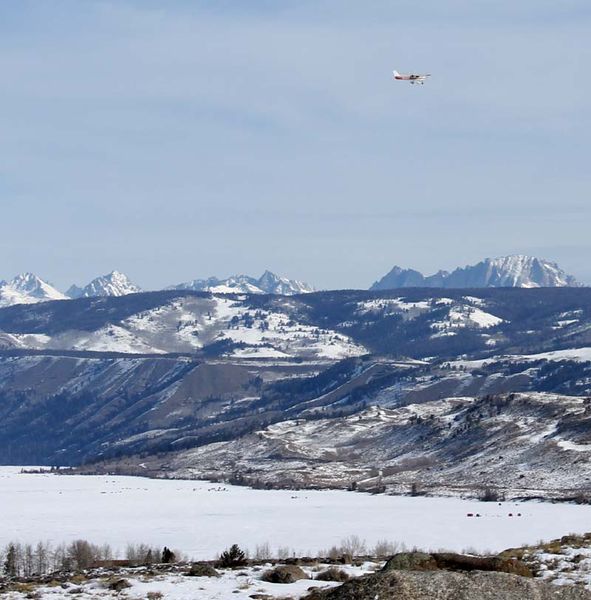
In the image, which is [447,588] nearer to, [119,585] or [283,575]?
[283,575]

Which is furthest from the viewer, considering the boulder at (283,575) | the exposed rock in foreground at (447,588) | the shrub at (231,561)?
the shrub at (231,561)

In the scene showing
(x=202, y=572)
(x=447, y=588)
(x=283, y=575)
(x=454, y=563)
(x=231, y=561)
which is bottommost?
(x=231, y=561)

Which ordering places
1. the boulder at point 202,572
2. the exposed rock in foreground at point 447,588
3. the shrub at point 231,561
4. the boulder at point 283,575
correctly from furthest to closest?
the shrub at point 231,561
the boulder at point 202,572
the boulder at point 283,575
the exposed rock in foreground at point 447,588

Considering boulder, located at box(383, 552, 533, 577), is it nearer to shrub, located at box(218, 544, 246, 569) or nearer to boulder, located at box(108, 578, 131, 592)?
boulder, located at box(108, 578, 131, 592)

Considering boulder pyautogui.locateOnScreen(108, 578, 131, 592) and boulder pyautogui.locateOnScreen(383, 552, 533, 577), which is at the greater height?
boulder pyautogui.locateOnScreen(383, 552, 533, 577)

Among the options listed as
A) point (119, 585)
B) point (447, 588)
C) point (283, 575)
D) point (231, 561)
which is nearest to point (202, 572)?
point (283, 575)

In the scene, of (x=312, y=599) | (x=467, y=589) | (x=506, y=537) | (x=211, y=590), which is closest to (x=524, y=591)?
(x=467, y=589)

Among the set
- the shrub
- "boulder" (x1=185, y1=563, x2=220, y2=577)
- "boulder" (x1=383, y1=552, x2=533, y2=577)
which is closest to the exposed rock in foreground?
"boulder" (x1=383, y1=552, x2=533, y2=577)

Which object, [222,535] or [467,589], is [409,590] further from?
[222,535]

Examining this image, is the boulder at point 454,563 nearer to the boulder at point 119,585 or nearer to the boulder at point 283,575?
the boulder at point 283,575

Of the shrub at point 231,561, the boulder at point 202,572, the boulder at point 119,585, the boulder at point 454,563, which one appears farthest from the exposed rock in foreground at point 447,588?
the shrub at point 231,561
